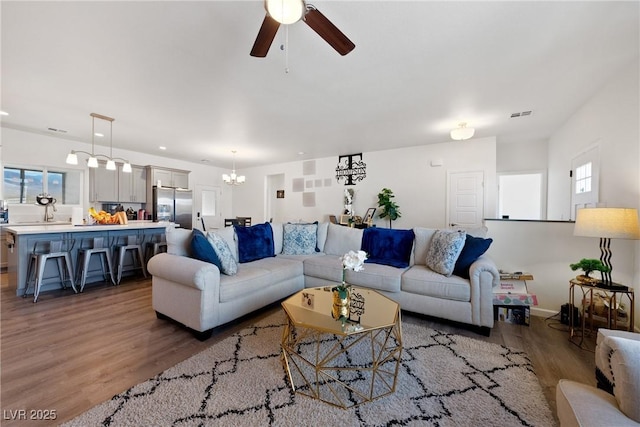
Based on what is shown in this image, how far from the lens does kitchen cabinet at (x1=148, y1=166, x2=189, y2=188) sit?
6020mm

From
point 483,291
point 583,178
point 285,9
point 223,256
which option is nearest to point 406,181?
point 583,178

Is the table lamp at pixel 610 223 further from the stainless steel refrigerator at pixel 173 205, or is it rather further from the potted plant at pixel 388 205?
the stainless steel refrigerator at pixel 173 205

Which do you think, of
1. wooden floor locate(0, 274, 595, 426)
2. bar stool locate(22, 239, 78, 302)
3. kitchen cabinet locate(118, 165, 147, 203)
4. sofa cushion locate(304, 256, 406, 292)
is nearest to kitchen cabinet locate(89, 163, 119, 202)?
kitchen cabinet locate(118, 165, 147, 203)

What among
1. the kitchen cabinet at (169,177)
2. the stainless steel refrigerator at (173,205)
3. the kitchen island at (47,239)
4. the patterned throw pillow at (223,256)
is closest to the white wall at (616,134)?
the patterned throw pillow at (223,256)

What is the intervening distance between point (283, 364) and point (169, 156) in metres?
6.53

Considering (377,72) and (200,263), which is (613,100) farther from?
(200,263)

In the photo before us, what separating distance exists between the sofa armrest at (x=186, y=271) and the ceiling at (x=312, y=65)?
1.88m

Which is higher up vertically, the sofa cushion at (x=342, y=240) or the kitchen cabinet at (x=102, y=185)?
the kitchen cabinet at (x=102, y=185)

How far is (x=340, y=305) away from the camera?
1.72m

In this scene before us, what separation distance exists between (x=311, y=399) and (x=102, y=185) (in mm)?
6302

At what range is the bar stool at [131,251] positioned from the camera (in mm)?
3721

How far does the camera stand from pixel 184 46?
2066 mm

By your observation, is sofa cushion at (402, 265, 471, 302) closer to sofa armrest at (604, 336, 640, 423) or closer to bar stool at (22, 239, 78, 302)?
sofa armrest at (604, 336, 640, 423)

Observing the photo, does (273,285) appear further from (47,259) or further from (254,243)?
(47,259)
